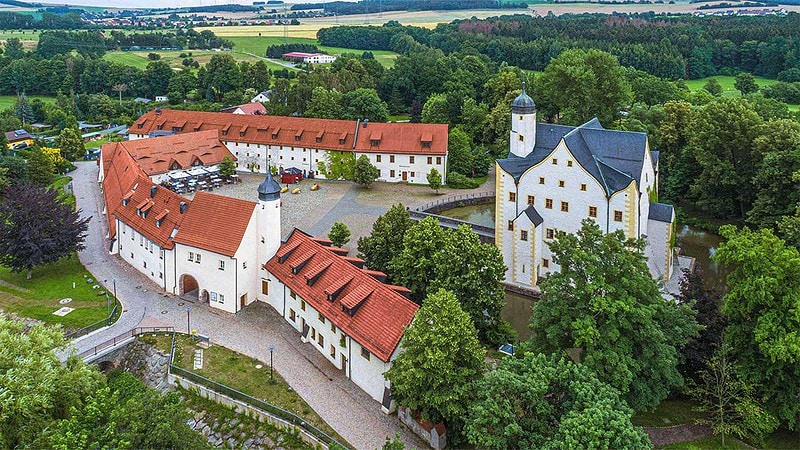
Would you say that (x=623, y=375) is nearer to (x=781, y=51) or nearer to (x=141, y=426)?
(x=141, y=426)

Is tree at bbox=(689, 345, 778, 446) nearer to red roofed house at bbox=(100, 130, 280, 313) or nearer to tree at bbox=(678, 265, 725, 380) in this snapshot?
tree at bbox=(678, 265, 725, 380)

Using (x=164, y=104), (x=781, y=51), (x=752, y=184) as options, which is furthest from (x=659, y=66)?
(x=164, y=104)

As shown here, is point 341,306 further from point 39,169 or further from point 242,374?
point 39,169

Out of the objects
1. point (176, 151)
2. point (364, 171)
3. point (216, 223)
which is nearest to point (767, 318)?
point (216, 223)

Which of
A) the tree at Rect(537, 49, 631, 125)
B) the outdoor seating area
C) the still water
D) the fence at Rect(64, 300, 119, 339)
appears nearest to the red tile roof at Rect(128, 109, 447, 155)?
the outdoor seating area

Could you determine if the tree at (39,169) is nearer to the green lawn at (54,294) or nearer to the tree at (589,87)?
the green lawn at (54,294)
